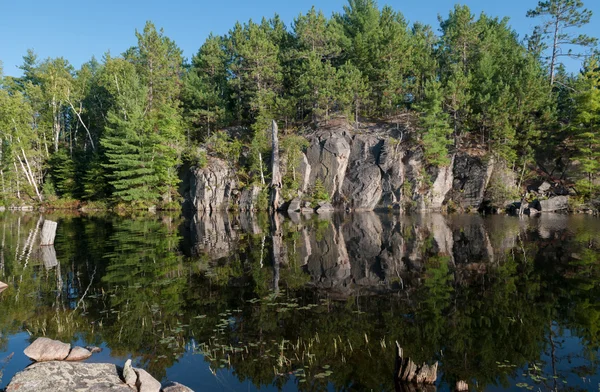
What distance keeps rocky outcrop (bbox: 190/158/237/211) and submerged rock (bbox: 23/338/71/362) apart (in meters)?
45.7


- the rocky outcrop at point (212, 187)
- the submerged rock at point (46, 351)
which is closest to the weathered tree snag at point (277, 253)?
the submerged rock at point (46, 351)

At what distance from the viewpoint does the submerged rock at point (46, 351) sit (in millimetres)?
8328

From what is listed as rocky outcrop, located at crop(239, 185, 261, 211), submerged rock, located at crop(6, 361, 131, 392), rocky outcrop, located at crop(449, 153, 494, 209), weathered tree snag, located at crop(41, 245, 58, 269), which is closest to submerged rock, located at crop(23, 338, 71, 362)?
submerged rock, located at crop(6, 361, 131, 392)

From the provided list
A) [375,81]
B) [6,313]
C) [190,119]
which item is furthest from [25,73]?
[6,313]

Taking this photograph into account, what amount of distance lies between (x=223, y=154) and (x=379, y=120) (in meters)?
24.2

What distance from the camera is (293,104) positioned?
2247 inches

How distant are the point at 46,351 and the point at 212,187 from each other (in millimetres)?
46644

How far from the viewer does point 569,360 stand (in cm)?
901

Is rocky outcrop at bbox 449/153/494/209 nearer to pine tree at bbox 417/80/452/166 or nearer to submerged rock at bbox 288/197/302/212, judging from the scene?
pine tree at bbox 417/80/452/166

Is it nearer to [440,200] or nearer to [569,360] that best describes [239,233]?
[569,360]

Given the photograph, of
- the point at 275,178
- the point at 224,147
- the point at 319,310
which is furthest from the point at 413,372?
the point at 224,147

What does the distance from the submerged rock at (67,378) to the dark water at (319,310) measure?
1.31 metres

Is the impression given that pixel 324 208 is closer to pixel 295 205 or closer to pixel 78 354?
pixel 295 205

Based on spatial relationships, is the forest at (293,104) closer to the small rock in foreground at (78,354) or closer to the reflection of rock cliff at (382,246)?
the reflection of rock cliff at (382,246)
